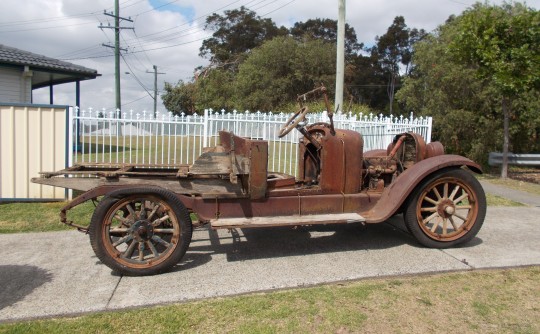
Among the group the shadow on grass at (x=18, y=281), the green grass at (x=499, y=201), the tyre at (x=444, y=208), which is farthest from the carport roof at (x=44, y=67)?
the green grass at (x=499, y=201)

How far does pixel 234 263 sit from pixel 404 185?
2.03m

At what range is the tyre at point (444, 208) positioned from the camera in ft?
15.7

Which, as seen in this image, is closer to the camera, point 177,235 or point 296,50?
point 177,235

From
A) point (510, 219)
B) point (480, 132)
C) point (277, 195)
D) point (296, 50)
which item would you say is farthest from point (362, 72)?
point (277, 195)

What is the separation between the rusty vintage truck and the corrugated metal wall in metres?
2.76

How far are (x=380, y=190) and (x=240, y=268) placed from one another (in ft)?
6.28

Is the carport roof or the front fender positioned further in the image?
the carport roof

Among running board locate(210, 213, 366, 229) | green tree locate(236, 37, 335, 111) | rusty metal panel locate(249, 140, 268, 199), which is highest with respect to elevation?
green tree locate(236, 37, 335, 111)

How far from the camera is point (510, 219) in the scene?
6668 millimetres

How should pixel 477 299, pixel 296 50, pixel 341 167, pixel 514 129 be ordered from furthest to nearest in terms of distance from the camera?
pixel 296 50 → pixel 514 129 → pixel 341 167 → pixel 477 299

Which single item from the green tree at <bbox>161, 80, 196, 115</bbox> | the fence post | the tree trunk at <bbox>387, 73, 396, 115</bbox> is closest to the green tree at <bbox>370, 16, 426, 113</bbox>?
the tree trunk at <bbox>387, 73, 396, 115</bbox>

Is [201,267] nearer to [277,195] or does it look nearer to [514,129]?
[277,195]

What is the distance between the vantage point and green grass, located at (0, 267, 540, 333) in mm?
3090

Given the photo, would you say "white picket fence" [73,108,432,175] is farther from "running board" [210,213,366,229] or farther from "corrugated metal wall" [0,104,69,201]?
"running board" [210,213,366,229]
